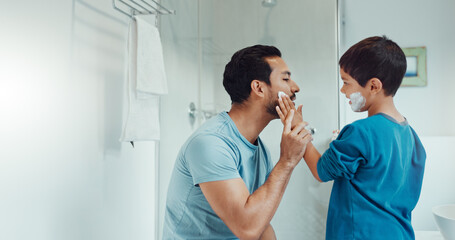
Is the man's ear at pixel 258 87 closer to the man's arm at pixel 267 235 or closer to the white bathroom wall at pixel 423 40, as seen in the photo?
the man's arm at pixel 267 235

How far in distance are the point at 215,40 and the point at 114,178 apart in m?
0.77

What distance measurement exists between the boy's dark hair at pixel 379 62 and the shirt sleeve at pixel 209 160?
451 millimetres

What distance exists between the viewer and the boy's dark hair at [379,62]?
1.06m

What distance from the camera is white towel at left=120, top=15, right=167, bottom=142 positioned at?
4.64 ft

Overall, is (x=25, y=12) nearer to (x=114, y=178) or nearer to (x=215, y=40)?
(x=114, y=178)

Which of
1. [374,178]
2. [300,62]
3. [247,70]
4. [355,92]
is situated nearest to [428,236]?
[374,178]

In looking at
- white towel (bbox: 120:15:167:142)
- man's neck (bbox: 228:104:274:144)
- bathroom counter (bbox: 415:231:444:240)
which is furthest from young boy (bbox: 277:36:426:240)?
white towel (bbox: 120:15:167:142)

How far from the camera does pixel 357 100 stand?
3.69ft

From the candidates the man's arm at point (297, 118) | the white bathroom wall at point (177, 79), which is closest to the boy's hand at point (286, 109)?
the man's arm at point (297, 118)

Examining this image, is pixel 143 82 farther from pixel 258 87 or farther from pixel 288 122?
pixel 288 122

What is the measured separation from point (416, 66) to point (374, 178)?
5.21 ft

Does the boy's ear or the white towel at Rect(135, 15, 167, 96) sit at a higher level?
the white towel at Rect(135, 15, 167, 96)

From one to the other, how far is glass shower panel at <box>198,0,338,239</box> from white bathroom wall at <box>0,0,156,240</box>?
484 mm

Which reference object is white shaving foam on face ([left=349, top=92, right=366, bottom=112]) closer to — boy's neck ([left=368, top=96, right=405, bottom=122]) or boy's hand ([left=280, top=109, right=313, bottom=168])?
boy's neck ([left=368, top=96, right=405, bottom=122])
